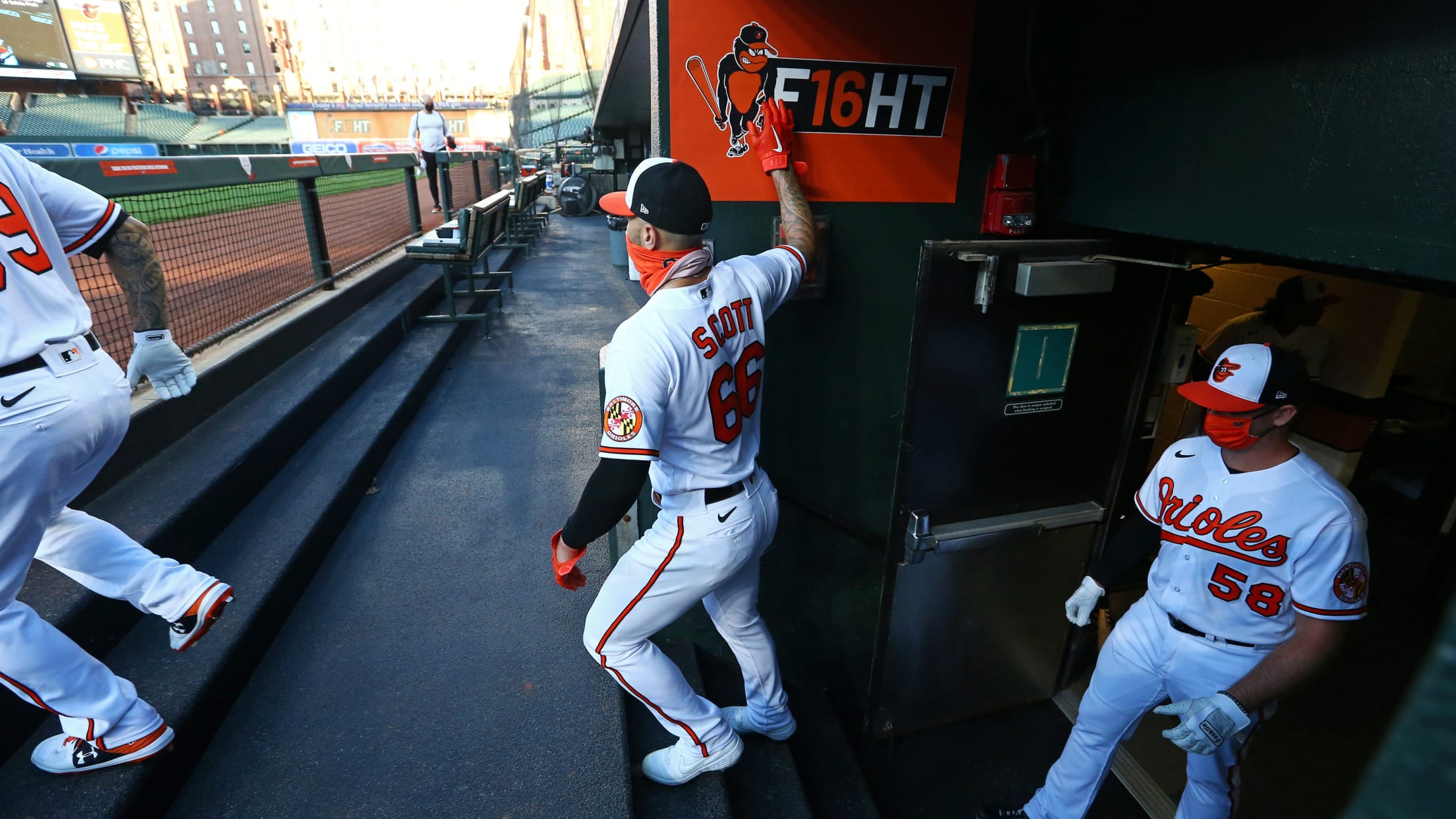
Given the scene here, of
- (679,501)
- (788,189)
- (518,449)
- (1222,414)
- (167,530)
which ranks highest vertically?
(788,189)

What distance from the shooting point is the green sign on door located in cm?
274

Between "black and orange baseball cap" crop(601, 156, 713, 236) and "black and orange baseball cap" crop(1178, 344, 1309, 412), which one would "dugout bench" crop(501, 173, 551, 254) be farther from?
"black and orange baseball cap" crop(1178, 344, 1309, 412)

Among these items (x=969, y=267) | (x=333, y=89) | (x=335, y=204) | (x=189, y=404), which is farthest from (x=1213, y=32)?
(x=333, y=89)

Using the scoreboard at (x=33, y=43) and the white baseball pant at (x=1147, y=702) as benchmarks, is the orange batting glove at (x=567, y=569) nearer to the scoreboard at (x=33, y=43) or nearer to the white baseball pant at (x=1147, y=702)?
the white baseball pant at (x=1147, y=702)

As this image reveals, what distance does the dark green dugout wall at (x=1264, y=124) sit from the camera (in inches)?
66.6

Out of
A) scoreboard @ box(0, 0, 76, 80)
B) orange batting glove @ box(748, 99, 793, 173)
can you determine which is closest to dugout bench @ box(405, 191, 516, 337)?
orange batting glove @ box(748, 99, 793, 173)

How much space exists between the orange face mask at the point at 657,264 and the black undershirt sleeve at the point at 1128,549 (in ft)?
6.10

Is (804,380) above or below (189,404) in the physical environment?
above

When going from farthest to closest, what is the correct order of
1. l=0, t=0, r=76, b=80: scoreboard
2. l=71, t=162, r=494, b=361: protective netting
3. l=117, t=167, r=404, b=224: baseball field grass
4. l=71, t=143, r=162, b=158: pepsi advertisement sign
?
l=0, t=0, r=76, b=80: scoreboard < l=117, t=167, r=404, b=224: baseball field grass < l=71, t=143, r=162, b=158: pepsi advertisement sign < l=71, t=162, r=494, b=361: protective netting

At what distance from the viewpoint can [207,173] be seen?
13.2 feet

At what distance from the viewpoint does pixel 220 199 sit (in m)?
12.7

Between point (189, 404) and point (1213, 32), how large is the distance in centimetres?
468

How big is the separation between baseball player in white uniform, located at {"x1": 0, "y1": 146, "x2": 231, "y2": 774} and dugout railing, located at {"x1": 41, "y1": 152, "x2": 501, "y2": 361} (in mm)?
972

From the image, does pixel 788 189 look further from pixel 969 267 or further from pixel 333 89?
pixel 333 89
